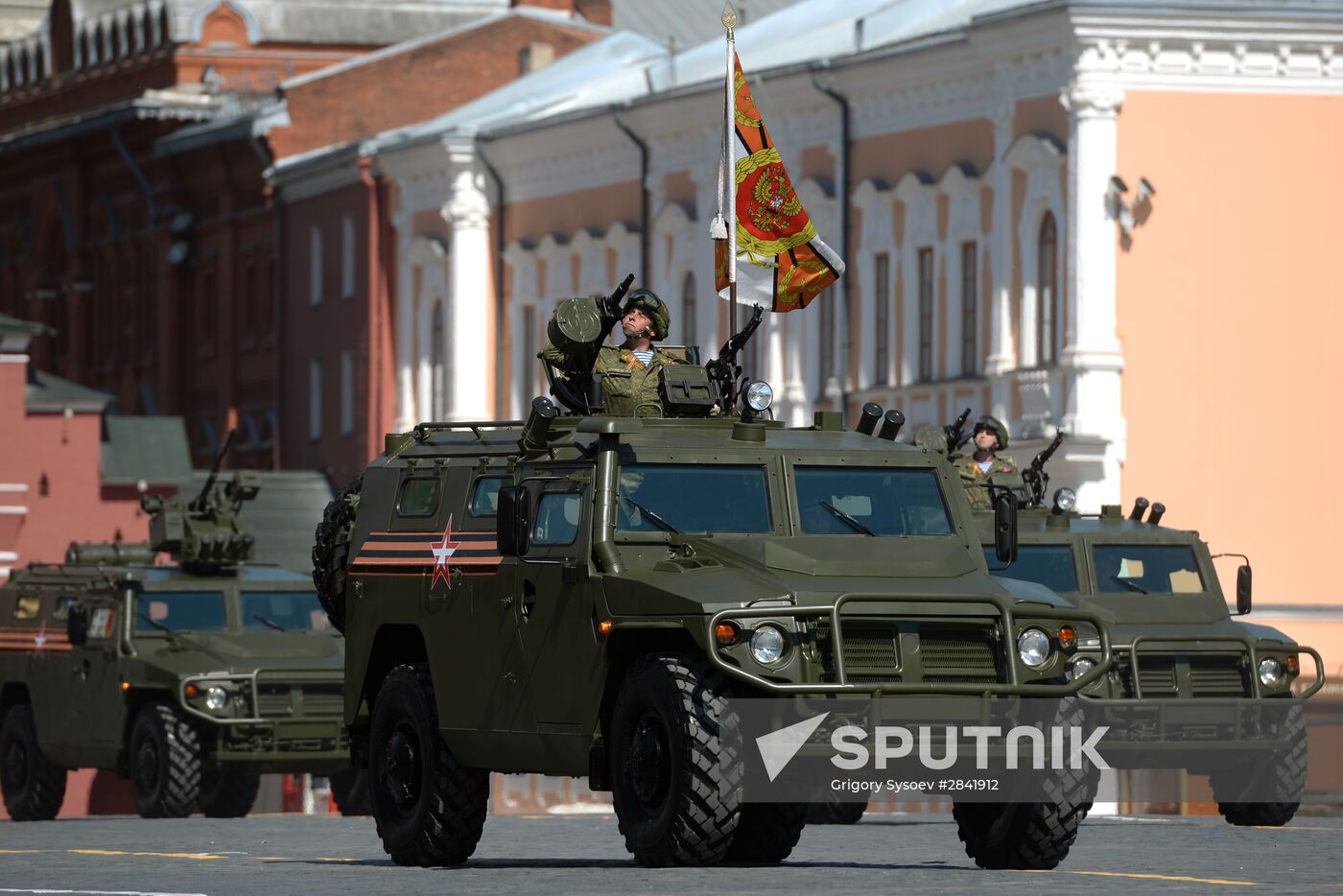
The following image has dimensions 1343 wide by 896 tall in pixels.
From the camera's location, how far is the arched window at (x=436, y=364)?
60.9m

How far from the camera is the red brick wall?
65438 mm

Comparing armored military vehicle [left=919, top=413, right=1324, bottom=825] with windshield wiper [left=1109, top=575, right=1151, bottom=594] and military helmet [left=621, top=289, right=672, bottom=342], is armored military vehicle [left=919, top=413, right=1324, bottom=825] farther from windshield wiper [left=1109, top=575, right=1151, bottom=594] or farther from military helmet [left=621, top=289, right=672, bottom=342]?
military helmet [left=621, top=289, right=672, bottom=342]

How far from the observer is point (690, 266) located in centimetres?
5353

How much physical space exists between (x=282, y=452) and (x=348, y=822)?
128ft

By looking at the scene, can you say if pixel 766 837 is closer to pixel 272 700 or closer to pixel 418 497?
pixel 418 497

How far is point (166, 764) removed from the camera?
29.7m

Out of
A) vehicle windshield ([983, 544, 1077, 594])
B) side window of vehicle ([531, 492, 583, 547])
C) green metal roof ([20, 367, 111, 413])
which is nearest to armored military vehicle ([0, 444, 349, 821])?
vehicle windshield ([983, 544, 1077, 594])

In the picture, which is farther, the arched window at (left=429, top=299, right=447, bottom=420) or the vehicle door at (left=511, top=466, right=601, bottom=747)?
the arched window at (left=429, top=299, right=447, bottom=420)

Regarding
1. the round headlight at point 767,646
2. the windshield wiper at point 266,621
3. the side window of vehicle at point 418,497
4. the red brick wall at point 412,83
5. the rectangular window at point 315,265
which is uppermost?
the red brick wall at point 412,83

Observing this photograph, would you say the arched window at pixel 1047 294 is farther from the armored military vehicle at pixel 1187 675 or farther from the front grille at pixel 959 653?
the front grille at pixel 959 653

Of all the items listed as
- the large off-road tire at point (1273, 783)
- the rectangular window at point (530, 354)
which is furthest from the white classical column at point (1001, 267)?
the large off-road tire at point (1273, 783)

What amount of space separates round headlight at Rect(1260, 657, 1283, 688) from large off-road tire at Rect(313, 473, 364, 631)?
654 centimetres

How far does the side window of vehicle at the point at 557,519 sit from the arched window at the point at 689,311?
1402 inches

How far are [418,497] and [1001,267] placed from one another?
2696cm
